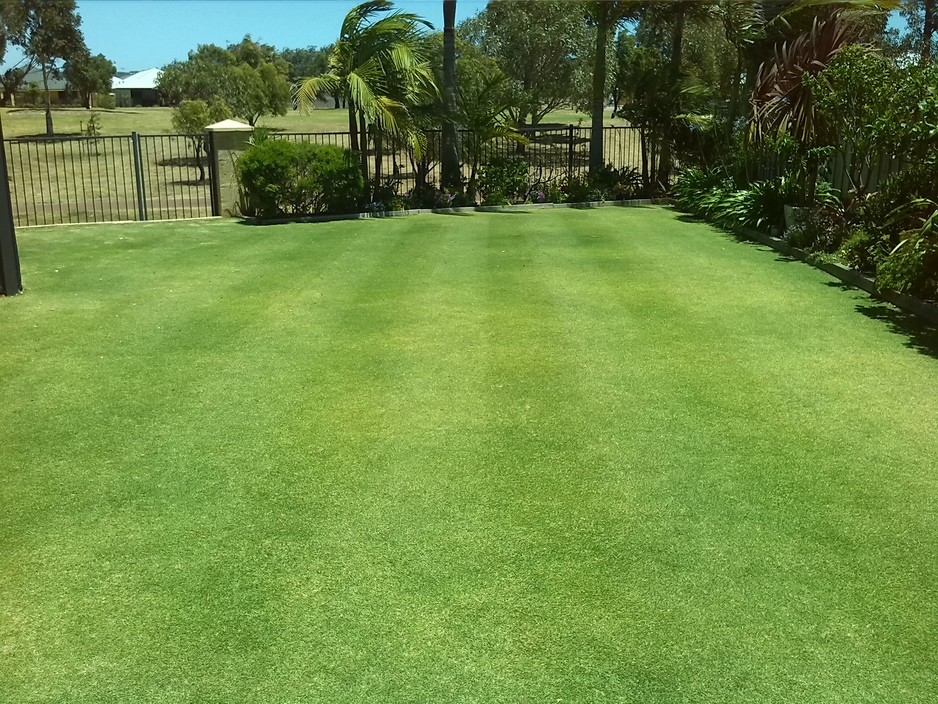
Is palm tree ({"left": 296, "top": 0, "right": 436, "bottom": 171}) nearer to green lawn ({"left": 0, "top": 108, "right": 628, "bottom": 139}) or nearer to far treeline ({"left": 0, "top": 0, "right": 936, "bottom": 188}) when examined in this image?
far treeline ({"left": 0, "top": 0, "right": 936, "bottom": 188})

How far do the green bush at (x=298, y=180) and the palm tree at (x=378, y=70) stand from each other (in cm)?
92

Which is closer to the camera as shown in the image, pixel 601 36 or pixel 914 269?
pixel 914 269

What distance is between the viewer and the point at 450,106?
1789 cm

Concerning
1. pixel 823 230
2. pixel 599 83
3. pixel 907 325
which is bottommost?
pixel 907 325

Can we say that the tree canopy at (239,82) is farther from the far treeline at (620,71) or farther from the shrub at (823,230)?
the shrub at (823,230)

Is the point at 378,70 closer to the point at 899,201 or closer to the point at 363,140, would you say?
the point at 363,140

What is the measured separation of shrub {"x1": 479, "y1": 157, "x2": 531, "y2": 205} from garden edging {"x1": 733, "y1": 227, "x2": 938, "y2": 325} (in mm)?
5759

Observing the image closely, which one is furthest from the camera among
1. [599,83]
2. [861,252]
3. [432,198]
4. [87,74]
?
[87,74]

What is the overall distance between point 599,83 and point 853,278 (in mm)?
10947

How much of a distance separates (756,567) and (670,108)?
16566mm

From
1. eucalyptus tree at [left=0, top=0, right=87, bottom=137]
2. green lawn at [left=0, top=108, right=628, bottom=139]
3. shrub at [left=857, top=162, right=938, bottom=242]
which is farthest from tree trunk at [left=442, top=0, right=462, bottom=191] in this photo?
eucalyptus tree at [left=0, top=0, right=87, bottom=137]

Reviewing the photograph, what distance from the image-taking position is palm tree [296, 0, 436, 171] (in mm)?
15984

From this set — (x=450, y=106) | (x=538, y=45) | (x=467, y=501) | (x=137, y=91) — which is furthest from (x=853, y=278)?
(x=137, y=91)

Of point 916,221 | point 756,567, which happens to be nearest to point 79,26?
point 916,221
